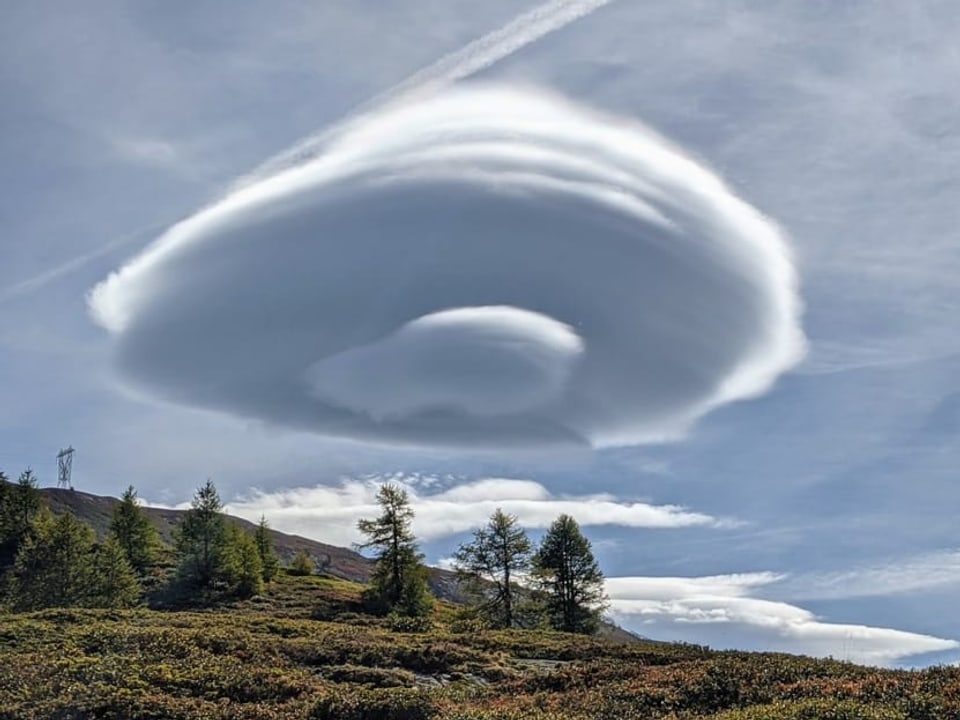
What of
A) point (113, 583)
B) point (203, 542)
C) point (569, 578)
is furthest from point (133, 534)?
point (569, 578)

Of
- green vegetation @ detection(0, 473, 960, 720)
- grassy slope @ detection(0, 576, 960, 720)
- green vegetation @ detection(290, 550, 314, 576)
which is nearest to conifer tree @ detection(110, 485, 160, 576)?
green vegetation @ detection(290, 550, 314, 576)

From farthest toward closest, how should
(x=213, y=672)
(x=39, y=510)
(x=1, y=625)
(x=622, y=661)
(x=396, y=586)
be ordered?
1. (x=39, y=510)
2. (x=396, y=586)
3. (x=1, y=625)
4. (x=622, y=661)
5. (x=213, y=672)

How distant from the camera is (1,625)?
34.4m

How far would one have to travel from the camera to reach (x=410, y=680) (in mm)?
26094

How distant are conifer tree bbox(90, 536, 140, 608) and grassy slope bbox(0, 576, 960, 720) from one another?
27.8m

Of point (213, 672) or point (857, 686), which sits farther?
point (213, 672)

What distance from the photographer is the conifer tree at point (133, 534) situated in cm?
8625

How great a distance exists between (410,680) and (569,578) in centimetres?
4005

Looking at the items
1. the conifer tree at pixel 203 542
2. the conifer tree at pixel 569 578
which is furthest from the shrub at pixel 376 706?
the conifer tree at pixel 203 542

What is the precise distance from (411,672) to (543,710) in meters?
8.04

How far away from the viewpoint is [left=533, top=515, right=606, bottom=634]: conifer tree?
64188 mm

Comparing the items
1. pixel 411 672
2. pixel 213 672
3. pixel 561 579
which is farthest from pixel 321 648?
pixel 561 579

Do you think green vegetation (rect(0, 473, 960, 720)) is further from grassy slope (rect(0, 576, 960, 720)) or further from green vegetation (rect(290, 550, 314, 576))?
green vegetation (rect(290, 550, 314, 576))

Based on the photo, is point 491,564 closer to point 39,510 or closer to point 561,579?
point 561,579
